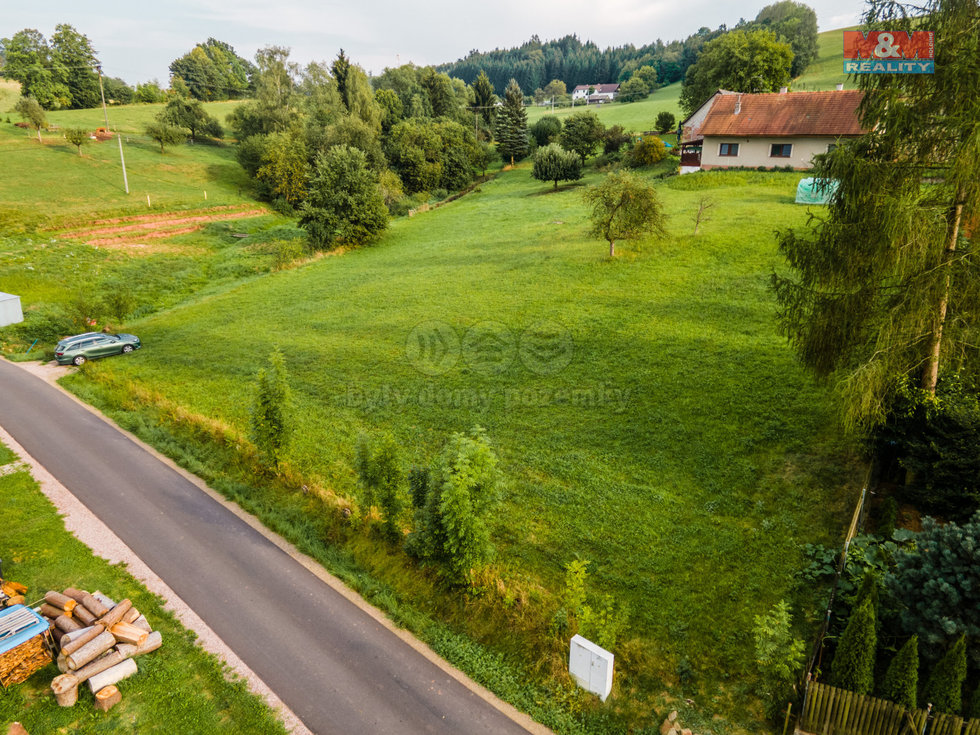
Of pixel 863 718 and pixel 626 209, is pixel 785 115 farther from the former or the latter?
pixel 863 718

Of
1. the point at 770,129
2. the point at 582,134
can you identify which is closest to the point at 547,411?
the point at 770,129

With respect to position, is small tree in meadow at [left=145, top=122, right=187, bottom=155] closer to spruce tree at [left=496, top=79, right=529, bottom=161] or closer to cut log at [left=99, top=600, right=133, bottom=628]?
spruce tree at [left=496, top=79, right=529, bottom=161]

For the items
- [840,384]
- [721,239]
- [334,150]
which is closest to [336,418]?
[840,384]

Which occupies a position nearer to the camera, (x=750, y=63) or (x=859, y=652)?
(x=859, y=652)

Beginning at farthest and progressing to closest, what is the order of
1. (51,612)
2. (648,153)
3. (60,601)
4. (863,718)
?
(648,153) → (60,601) → (51,612) → (863,718)

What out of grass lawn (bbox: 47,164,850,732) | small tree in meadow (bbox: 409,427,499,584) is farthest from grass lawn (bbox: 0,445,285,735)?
small tree in meadow (bbox: 409,427,499,584)

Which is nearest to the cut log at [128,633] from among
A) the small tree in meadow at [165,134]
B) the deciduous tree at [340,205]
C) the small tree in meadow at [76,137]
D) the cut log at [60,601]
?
the cut log at [60,601]
